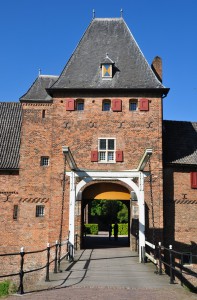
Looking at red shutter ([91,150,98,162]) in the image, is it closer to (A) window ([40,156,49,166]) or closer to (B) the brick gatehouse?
(B) the brick gatehouse

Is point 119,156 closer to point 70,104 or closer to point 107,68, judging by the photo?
point 70,104

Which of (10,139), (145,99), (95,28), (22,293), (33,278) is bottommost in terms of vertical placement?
(33,278)

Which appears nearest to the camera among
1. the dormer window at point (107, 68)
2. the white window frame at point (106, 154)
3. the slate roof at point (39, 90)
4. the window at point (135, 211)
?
the window at point (135, 211)

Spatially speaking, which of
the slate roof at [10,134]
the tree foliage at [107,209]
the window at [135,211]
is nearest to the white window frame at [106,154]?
the window at [135,211]

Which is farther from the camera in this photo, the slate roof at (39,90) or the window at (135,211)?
the slate roof at (39,90)

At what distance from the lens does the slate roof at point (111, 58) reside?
20.2 meters

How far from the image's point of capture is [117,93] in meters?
20.0

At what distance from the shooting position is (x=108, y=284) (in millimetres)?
9523

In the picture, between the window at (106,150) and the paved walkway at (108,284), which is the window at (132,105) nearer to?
the window at (106,150)

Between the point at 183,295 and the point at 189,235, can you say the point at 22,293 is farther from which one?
the point at 189,235

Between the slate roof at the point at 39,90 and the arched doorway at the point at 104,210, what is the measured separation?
582cm

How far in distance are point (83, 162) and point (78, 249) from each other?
14.1ft

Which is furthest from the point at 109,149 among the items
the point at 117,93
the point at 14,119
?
the point at 14,119

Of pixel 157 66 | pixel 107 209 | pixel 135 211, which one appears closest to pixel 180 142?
pixel 157 66
